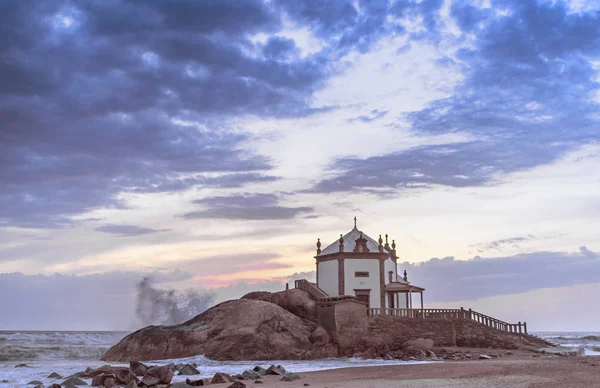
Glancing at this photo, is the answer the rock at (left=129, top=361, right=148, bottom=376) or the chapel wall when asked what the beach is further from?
the chapel wall

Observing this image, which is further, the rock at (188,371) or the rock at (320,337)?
the rock at (320,337)

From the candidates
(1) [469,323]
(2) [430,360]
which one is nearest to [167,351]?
(2) [430,360]

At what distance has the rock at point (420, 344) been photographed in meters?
44.8

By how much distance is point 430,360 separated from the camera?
1529 inches

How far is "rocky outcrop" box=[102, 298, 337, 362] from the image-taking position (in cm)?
4488

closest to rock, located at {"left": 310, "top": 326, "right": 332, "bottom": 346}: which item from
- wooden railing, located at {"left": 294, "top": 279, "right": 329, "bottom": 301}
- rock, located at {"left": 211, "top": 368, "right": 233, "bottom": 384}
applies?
wooden railing, located at {"left": 294, "top": 279, "right": 329, "bottom": 301}

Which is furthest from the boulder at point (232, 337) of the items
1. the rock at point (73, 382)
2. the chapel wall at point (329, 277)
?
the rock at point (73, 382)

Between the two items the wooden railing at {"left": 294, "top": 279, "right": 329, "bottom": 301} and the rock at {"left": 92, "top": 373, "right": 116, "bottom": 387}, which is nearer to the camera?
the rock at {"left": 92, "top": 373, "right": 116, "bottom": 387}

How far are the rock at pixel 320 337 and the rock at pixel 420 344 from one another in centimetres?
601

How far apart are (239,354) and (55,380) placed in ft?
54.3

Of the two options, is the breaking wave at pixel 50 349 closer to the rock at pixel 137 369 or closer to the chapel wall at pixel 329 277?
the chapel wall at pixel 329 277

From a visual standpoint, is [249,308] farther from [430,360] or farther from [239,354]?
[430,360]

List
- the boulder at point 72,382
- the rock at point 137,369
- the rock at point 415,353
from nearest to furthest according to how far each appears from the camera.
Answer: the boulder at point 72,382
the rock at point 137,369
the rock at point 415,353

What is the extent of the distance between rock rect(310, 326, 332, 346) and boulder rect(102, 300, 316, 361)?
1.36ft
